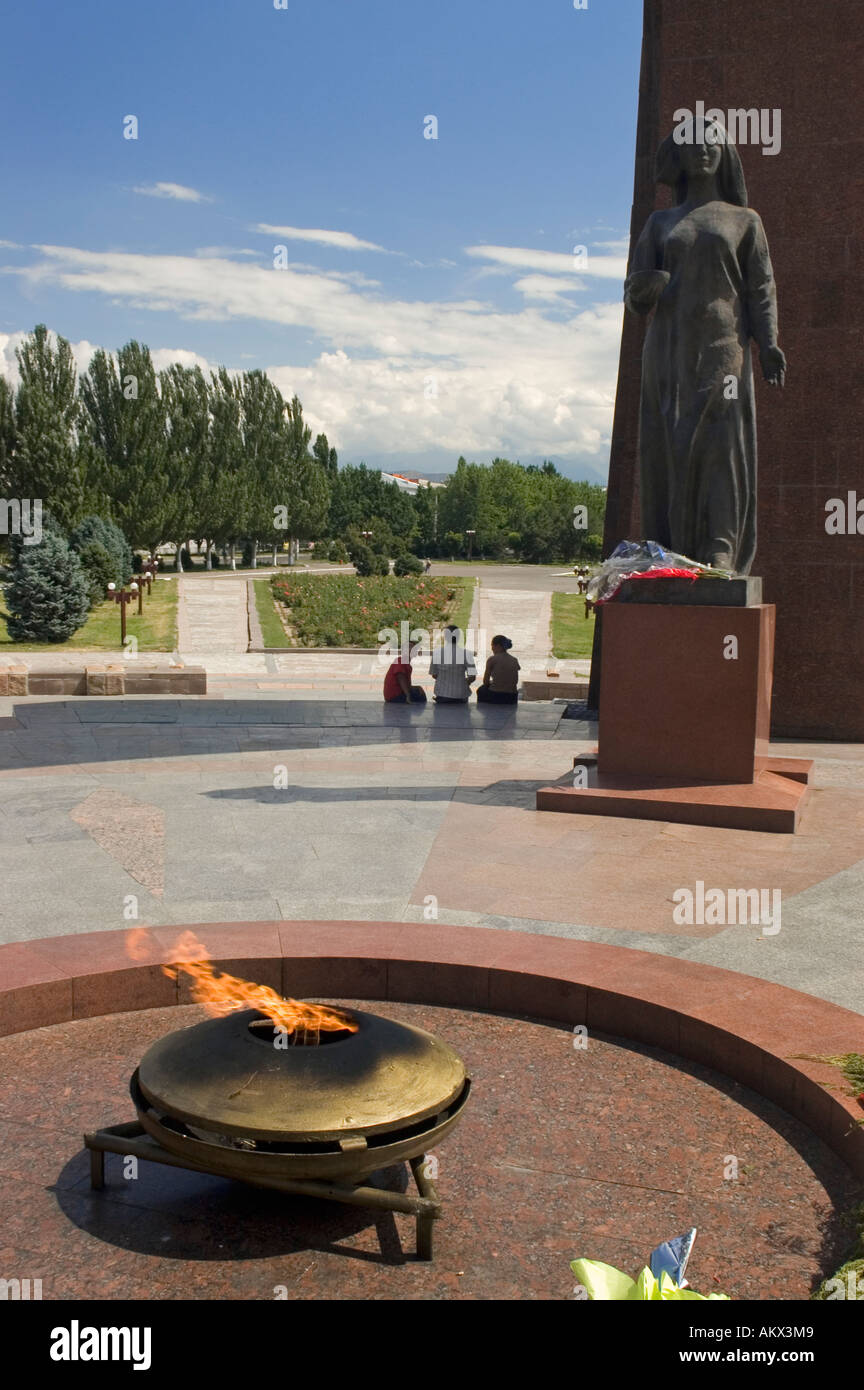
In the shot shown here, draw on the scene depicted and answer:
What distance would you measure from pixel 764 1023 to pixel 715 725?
4045mm

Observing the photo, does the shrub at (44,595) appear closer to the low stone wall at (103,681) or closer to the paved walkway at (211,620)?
the paved walkway at (211,620)

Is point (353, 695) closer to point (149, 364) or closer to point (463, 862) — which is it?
point (463, 862)

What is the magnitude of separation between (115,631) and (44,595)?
8.92 ft

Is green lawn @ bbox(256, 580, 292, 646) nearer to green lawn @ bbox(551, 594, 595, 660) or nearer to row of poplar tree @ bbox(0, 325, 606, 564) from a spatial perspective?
green lawn @ bbox(551, 594, 595, 660)

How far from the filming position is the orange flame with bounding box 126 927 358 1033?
3.54m

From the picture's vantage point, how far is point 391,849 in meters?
6.87

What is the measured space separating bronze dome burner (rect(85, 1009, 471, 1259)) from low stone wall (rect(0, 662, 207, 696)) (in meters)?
11.7

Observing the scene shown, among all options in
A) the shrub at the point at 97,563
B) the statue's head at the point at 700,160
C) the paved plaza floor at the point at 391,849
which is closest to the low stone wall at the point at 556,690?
the paved plaza floor at the point at 391,849

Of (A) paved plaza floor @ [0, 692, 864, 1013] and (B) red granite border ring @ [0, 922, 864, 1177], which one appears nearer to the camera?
(B) red granite border ring @ [0, 922, 864, 1177]

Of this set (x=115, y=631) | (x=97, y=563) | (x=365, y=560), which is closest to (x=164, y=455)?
(x=365, y=560)

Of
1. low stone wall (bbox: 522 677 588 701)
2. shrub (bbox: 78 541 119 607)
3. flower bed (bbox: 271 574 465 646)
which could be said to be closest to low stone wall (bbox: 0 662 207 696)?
low stone wall (bbox: 522 677 588 701)

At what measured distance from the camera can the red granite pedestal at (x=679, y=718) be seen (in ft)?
25.6

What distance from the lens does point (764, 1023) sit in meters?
4.18

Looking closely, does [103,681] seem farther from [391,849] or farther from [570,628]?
[570,628]
